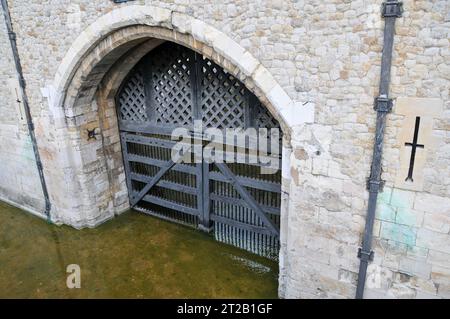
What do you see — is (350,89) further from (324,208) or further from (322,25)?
(324,208)

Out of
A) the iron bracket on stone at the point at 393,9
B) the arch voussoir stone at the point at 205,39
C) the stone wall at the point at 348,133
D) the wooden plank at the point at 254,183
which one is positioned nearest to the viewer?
the iron bracket on stone at the point at 393,9

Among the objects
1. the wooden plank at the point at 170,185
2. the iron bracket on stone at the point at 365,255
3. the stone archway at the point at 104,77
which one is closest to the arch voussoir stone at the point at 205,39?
the stone archway at the point at 104,77

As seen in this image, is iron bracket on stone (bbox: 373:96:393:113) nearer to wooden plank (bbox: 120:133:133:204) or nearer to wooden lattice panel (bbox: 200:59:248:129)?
wooden lattice panel (bbox: 200:59:248:129)

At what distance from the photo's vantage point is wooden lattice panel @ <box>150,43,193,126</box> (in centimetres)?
529

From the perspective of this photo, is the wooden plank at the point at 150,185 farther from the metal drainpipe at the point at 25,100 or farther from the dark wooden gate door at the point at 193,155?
the metal drainpipe at the point at 25,100

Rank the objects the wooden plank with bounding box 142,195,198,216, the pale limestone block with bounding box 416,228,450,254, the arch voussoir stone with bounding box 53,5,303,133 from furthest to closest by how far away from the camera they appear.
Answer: the wooden plank with bounding box 142,195,198,216 → the arch voussoir stone with bounding box 53,5,303,133 → the pale limestone block with bounding box 416,228,450,254

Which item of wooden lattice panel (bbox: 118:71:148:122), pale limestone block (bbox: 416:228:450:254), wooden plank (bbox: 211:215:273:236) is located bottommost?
wooden plank (bbox: 211:215:273:236)

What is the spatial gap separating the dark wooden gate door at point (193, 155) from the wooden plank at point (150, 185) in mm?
18

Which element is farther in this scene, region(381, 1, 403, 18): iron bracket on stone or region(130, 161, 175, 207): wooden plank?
region(130, 161, 175, 207): wooden plank

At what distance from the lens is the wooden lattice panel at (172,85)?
529 cm

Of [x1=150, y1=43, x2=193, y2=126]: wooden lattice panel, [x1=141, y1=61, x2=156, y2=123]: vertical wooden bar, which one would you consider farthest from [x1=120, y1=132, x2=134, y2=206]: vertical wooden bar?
[x1=150, y1=43, x2=193, y2=126]: wooden lattice panel

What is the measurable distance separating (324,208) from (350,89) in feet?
4.29

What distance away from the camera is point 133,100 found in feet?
20.0

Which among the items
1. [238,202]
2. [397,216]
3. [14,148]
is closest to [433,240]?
[397,216]
